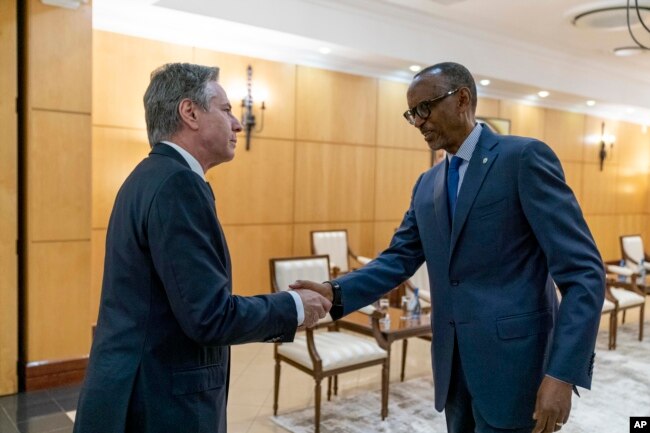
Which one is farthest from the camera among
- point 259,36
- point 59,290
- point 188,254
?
point 259,36

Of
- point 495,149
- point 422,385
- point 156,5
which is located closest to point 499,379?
point 495,149

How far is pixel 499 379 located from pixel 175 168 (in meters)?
1.11

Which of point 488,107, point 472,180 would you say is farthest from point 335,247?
point 472,180

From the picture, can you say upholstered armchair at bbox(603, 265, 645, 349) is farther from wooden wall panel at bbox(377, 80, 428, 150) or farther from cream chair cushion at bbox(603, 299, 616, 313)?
Result: wooden wall panel at bbox(377, 80, 428, 150)

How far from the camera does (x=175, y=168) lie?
1.46m

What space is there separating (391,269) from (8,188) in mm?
3142

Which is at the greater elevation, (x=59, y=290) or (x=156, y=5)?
(x=156, y=5)

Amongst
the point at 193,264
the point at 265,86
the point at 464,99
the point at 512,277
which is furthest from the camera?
the point at 265,86

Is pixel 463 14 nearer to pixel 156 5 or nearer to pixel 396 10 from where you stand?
pixel 396 10

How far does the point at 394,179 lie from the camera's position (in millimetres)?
7770

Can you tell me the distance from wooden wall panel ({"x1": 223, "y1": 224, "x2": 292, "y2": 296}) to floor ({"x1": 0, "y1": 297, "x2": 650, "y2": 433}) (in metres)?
1.00

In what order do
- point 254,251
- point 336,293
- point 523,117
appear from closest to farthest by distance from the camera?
1. point 336,293
2. point 254,251
3. point 523,117

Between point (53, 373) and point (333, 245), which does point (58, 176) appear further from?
point (333, 245)

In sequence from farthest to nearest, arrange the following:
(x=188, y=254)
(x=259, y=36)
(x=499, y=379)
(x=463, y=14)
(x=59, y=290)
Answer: (x=463, y=14), (x=259, y=36), (x=59, y=290), (x=499, y=379), (x=188, y=254)
